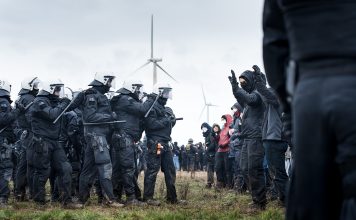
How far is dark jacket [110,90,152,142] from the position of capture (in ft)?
42.1

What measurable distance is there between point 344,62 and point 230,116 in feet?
55.9

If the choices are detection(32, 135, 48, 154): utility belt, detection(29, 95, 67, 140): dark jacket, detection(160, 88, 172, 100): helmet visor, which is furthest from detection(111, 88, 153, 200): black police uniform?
detection(32, 135, 48, 154): utility belt

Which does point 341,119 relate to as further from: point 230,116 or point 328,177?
point 230,116

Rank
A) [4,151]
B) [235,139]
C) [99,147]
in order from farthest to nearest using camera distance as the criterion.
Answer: [235,139] → [4,151] → [99,147]

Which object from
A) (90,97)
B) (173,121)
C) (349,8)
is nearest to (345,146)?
(349,8)

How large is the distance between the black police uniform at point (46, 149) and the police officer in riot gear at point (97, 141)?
0.36 meters

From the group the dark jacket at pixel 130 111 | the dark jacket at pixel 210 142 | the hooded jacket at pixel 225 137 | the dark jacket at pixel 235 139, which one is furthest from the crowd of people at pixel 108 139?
the dark jacket at pixel 210 142

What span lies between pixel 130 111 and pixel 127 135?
1.74 ft

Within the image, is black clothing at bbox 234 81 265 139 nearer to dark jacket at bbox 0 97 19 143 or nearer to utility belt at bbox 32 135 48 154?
utility belt at bbox 32 135 48 154

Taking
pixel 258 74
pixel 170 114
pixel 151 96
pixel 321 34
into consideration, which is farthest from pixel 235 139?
pixel 321 34

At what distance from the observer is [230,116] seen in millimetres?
19969

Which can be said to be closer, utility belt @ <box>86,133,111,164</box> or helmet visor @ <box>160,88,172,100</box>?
utility belt @ <box>86,133,111,164</box>

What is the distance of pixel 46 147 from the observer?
12.0 m

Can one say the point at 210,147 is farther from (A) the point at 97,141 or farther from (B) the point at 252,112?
(B) the point at 252,112
